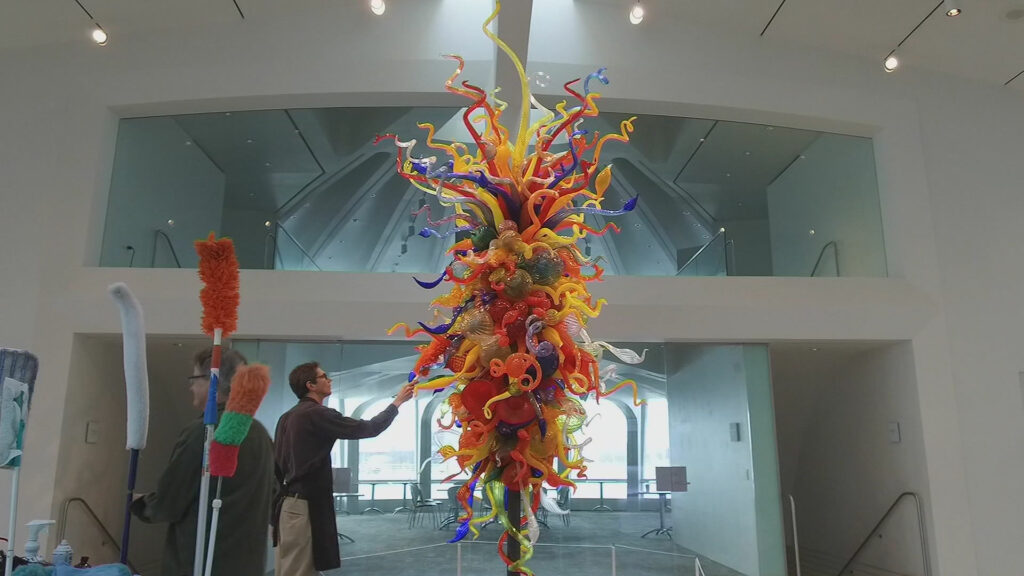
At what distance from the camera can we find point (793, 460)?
29.3 ft

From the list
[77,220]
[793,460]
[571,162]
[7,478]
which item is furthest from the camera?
[793,460]

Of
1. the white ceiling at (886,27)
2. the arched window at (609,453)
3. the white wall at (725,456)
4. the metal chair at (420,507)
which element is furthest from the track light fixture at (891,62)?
the metal chair at (420,507)

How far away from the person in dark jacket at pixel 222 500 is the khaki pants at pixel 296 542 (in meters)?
0.82

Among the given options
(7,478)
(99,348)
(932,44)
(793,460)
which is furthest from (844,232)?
(7,478)

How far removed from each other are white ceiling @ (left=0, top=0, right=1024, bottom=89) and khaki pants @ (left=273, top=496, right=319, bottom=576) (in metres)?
5.08

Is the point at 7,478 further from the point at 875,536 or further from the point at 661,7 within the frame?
the point at 875,536

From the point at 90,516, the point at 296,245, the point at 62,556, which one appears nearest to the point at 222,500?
the point at 62,556

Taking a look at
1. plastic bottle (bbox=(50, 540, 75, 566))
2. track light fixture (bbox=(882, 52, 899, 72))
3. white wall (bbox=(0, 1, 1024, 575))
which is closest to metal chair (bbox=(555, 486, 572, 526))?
white wall (bbox=(0, 1, 1024, 575))

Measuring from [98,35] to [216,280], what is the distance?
5.81 m

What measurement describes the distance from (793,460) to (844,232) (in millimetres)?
3251

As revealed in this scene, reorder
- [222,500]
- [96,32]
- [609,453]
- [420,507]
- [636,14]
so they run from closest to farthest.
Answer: [222,500], [420,507], [609,453], [96,32], [636,14]

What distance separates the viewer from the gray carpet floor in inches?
228

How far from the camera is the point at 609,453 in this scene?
639cm

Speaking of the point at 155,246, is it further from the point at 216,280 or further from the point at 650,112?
the point at 216,280
